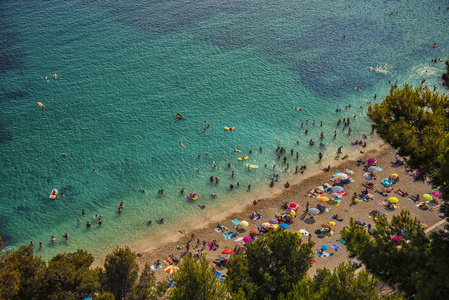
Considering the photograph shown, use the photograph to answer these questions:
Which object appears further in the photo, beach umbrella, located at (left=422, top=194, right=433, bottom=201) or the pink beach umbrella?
the pink beach umbrella

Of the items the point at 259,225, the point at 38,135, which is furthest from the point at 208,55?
the point at 259,225

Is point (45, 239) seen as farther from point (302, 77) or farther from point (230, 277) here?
point (302, 77)

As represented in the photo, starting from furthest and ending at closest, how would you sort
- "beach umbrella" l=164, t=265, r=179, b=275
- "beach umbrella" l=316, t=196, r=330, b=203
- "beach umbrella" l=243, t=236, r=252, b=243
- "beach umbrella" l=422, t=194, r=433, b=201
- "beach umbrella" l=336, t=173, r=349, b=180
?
"beach umbrella" l=336, t=173, r=349, b=180 → "beach umbrella" l=316, t=196, r=330, b=203 → "beach umbrella" l=422, t=194, r=433, b=201 → "beach umbrella" l=243, t=236, r=252, b=243 → "beach umbrella" l=164, t=265, r=179, b=275

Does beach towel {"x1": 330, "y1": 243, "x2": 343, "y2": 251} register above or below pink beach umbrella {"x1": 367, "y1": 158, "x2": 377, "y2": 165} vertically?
below

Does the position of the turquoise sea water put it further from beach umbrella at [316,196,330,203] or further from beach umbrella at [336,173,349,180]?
beach umbrella at [316,196,330,203]

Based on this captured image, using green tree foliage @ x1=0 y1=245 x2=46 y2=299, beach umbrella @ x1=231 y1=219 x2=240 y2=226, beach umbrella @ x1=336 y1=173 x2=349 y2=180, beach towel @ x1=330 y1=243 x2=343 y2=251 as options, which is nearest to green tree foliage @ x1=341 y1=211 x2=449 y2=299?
beach towel @ x1=330 y1=243 x2=343 y2=251
